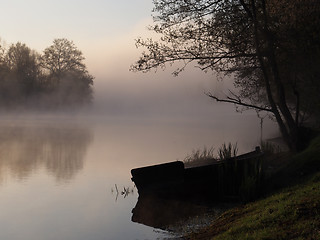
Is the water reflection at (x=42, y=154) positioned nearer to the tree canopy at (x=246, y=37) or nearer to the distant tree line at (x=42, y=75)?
the tree canopy at (x=246, y=37)

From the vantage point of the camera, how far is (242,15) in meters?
17.1

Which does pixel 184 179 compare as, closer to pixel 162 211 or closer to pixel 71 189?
pixel 162 211

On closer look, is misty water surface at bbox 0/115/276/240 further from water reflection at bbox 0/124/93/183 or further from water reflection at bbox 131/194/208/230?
water reflection at bbox 131/194/208/230

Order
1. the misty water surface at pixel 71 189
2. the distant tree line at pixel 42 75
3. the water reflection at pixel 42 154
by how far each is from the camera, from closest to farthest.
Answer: the misty water surface at pixel 71 189 → the water reflection at pixel 42 154 → the distant tree line at pixel 42 75

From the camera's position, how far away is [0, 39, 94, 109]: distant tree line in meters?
68.3

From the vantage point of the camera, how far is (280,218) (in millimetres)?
7902

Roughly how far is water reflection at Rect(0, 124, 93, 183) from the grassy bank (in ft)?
42.3

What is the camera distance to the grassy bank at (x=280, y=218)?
7051mm

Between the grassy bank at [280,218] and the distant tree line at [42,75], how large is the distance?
206ft

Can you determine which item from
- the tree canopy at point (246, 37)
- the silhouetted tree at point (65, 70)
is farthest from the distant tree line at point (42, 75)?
the tree canopy at point (246, 37)

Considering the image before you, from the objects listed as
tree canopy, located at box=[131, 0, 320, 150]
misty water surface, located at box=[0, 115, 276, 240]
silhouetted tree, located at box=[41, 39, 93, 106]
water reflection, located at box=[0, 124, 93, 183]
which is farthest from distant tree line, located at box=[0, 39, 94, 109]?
tree canopy, located at box=[131, 0, 320, 150]

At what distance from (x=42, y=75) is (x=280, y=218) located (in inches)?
2751

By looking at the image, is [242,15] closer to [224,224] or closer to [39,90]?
[224,224]

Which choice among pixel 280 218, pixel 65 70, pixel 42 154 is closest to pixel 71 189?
pixel 280 218
